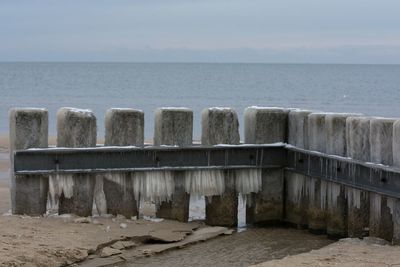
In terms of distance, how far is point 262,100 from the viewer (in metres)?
59.3

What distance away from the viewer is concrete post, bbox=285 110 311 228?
1093cm

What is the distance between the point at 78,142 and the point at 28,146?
0.60 metres

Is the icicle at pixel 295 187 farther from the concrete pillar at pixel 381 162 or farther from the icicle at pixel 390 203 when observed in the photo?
the icicle at pixel 390 203

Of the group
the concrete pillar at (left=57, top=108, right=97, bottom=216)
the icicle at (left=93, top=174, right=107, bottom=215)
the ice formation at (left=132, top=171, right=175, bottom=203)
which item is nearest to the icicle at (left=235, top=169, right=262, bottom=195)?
the ice formation at (left=132, top=171, right=175, bottom=203)

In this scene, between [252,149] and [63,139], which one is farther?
[252,149]

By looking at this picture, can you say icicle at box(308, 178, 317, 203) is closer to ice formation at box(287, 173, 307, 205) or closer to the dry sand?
ice formation at box(287, 173, 307, 205)

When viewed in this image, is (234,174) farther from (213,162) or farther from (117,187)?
(117,187)

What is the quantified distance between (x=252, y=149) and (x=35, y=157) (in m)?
2.82

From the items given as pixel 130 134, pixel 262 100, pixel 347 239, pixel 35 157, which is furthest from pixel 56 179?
pixel 262 100

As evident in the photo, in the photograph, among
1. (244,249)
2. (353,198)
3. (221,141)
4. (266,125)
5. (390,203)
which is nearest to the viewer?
(390,203)

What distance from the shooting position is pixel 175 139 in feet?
35.2

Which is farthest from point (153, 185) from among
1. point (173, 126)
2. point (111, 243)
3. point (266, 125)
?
point (266, 125)

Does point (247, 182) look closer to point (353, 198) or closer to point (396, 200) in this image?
point (353, 198)

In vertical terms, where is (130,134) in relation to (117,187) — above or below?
above
